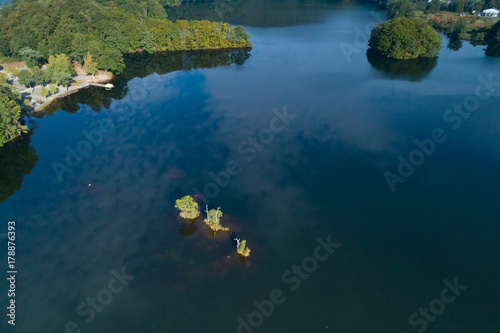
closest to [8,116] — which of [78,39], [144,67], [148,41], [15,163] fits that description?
[15,163]

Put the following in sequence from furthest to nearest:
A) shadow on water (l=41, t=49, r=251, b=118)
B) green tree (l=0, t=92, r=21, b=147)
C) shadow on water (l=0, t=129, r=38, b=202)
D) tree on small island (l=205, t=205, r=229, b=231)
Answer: shadow on water (l=41, t=49, r=251, b=118) → green tree (l=0, t=92, r=21, b=147) → shadow on water (l=0, t=129, r=38, b=202) → tree on small island (l=205, t=205, r=229, b=231)

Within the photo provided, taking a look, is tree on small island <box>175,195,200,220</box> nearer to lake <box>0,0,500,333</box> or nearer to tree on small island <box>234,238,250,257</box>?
lake <box>0,0,500,333</box>

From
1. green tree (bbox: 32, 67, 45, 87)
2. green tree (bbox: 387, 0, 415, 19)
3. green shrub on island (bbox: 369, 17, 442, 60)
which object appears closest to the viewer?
green tree (bbox: 32, 67, 45, 87)

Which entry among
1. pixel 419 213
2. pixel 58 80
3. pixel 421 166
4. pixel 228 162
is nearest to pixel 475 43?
pixel 421 166

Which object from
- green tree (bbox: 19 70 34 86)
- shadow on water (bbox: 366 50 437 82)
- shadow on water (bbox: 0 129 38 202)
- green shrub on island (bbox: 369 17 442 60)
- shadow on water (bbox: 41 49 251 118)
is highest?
green shrub on island (bbox: 369 17 442 60)

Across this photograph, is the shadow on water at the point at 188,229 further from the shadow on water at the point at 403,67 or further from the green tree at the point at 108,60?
the shadow on water at the point at 403,67

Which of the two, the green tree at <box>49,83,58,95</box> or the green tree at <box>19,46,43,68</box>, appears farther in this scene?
the green tree at <box>19,46,43,68</box>

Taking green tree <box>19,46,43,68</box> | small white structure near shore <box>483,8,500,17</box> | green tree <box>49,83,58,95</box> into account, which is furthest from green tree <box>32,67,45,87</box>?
small white structure near shore <box>483,8,500,17</box>
